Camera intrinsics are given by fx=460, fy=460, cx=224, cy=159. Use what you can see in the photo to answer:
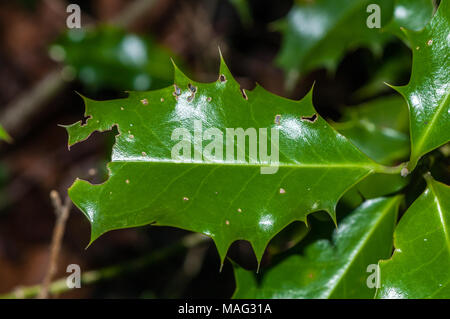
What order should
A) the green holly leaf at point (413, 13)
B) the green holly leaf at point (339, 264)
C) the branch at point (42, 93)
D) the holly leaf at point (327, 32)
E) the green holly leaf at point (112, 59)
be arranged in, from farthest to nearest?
the branch at point (42, 93), the green holly leaf at point (112, 59), the holly leaf at point (327, 32), the green holly leaf at point (413, 13), the green holly leaf at point (339, 264)

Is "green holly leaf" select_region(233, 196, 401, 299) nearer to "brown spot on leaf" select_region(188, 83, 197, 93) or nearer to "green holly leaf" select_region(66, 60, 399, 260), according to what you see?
"green holly leaf" select_region(66, 60, 399, 260)

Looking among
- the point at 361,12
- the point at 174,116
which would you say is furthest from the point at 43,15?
the point at 174,116

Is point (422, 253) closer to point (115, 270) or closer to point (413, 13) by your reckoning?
point (413, 13)

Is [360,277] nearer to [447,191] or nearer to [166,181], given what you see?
[447,191]

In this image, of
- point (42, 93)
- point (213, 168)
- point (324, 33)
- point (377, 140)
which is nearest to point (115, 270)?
point (213, 168)

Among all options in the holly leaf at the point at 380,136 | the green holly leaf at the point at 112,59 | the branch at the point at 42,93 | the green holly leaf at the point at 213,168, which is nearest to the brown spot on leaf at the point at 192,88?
the green holly leaf at the point at 213,168

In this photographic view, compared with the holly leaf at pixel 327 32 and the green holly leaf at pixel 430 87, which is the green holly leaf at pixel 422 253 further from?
the holly leaf at pixel 327 32

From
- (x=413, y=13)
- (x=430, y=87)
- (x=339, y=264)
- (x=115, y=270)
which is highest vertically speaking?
(x=413, y=13)
